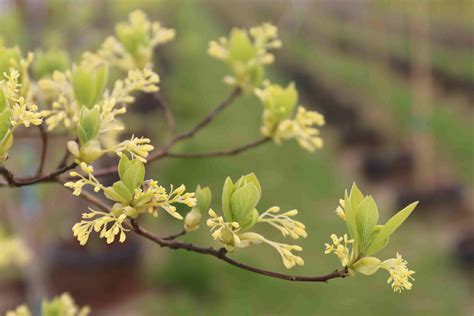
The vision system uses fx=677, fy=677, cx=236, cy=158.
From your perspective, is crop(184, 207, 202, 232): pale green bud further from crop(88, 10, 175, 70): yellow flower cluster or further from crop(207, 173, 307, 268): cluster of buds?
crop(88, 10, 175, 70): yellow flower cluster

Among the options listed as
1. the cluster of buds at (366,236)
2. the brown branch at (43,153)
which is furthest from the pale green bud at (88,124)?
the cluster of buds at (366,236)

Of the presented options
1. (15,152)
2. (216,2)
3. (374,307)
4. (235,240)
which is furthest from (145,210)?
(216,2)

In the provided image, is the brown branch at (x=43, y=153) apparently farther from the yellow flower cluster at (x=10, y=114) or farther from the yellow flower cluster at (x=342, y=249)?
the yellow flower cluster at (x=342, y=249)

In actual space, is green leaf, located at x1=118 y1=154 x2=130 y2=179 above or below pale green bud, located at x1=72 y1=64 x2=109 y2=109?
above

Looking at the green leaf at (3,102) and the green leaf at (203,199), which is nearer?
the green leaf at (3,102)

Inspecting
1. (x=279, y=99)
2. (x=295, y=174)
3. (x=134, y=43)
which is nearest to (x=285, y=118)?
(x=279, y=99)

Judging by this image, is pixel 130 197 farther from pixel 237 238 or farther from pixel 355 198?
pixel 355 198

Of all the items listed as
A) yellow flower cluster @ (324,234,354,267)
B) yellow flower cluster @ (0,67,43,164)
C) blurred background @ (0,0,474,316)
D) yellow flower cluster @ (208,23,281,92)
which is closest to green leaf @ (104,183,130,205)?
yellow flower cluster @ (0,67,43,164)
